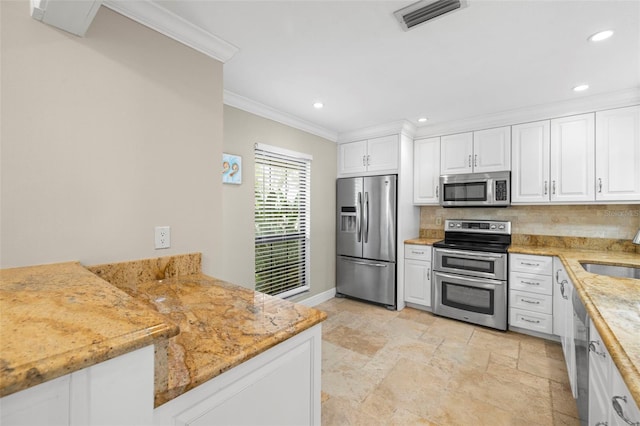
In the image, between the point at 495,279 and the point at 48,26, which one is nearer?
the point at 48,26

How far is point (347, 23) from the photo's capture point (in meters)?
1.74

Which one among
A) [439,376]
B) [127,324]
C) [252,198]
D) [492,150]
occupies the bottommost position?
[439,376]

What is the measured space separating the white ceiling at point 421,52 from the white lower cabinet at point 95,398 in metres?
1.77

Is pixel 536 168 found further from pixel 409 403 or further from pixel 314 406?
pixel 314 406

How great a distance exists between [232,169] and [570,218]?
369 cm

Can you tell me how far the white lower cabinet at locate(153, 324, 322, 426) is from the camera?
0.76m

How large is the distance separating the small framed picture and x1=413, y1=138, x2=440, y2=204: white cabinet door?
7.74 feet

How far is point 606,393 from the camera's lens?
41.8 inches

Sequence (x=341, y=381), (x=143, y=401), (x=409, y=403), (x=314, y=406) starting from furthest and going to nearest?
(x=341, y=381), (x=409, y=403), (x=314, y=406), (x=143, y=401)

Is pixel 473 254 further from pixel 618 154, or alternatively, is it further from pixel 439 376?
pixel 618 154

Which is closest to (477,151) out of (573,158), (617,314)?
(573,158)

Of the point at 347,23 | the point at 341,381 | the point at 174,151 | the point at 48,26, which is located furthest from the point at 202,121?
the point at 341,381

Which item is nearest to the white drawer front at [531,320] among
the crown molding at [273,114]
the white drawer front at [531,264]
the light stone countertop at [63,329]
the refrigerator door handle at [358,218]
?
the white drawer front at [531,264]

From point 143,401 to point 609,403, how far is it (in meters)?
1.49
